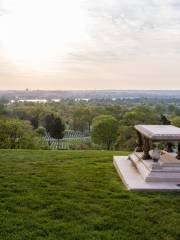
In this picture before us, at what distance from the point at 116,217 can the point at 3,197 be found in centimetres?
193

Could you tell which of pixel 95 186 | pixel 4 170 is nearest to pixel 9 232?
pixel 95 186

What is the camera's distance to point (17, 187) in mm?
6656

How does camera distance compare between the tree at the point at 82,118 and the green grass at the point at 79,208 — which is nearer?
the green grass at the point at 79,208

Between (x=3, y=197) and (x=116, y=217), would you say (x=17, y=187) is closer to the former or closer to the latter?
(x=3, y=197)

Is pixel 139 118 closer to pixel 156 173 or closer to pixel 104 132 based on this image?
pixel 104 132

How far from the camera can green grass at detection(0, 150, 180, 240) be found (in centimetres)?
463

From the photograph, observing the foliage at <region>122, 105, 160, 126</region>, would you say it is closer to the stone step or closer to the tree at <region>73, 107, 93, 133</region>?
the tree at <region>73, 107, 93, 133</region>

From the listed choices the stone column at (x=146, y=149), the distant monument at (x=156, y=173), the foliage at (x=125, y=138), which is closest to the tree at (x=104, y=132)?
the foliage at (x=125, y=138)

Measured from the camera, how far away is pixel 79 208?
5.53 meters

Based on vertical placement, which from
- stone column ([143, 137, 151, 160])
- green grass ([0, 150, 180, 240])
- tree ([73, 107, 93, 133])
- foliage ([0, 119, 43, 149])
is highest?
stone column ([143, 137, 151, 160])

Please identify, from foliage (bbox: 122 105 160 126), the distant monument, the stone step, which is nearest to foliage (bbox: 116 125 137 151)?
foliage (bbox: 122 105 160 126)

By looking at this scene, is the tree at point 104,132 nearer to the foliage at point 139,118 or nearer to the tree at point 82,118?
the foliage at point 139,118

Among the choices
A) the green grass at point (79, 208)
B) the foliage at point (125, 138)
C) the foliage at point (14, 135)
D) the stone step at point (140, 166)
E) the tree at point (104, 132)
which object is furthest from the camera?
the tree at point (104, 132)

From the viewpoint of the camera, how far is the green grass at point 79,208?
4.63 metres
